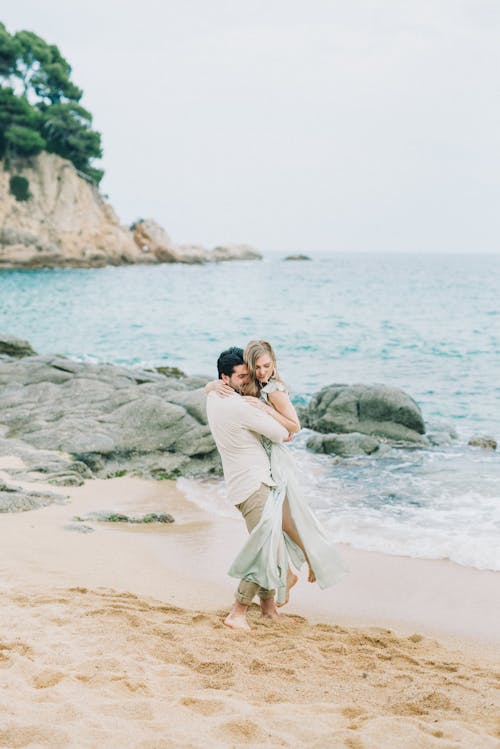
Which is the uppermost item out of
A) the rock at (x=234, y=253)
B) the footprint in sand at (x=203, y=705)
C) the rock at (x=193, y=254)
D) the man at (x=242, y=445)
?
the rock at (x=234, y=253)

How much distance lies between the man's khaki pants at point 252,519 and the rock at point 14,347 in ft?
48.7

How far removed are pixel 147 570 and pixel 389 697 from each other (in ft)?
9.80

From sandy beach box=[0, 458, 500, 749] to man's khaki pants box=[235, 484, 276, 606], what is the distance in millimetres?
210

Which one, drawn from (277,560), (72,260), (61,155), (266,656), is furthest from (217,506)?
(61,155)

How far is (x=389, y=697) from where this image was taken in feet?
12.9

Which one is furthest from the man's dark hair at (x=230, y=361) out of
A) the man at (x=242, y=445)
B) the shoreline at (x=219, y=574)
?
the shoreline at (x=219, y=574)

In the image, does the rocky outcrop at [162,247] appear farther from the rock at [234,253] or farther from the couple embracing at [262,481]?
the couple embracing at [262,481]

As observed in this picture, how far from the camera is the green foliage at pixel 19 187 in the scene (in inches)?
2532

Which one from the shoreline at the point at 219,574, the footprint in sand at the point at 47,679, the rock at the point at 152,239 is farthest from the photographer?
the rock at the point at 152,239

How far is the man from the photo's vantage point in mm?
5172

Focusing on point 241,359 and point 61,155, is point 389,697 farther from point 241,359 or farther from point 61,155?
point 61,155

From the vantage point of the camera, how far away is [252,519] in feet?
17.5

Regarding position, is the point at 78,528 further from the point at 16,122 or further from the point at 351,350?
the point at 16,122

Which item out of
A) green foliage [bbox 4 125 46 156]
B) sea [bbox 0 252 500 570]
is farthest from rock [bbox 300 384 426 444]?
green foliage [bbox 4 125 46 156]
